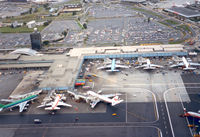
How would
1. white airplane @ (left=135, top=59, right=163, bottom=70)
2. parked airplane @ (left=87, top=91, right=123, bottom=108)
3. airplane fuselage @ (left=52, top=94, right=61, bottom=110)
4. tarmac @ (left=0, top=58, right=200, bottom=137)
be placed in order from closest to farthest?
tarmac @ (left=0, top=58, right=200, bottom=137)
parked airplane @ (left=87, top=91, right=123, bottom=108)
airplane fuselage @ (left=52, top=94, right=61, bottom=110)
white airplane @ (left=135, top=59, right=163, bottom=70)

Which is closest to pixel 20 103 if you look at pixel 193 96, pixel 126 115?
pixel 126 115

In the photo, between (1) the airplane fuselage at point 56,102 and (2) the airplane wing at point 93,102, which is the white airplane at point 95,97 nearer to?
(2) the airplane wing at point 93,102

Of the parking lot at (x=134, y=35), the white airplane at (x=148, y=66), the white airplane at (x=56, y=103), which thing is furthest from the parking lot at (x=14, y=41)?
the white airplane at (x=148, y=66)

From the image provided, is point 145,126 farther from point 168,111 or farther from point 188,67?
point 188,67

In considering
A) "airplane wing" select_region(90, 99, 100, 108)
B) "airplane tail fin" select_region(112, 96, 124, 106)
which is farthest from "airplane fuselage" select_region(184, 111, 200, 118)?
"airplane wing" select_region(90, 99, 100, 108)

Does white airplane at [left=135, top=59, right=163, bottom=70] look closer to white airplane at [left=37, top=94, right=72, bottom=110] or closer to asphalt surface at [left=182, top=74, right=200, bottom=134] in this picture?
asphalt surface at [left=182, top=74, right=200, bottom=134]

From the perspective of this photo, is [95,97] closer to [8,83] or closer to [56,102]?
[56,102]

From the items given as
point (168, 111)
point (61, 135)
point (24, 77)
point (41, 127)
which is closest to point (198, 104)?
point (168, 111)

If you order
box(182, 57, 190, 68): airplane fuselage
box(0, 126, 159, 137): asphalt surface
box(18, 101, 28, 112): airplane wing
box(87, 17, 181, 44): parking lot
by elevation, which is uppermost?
box(87, 17, 181, 44): parking lot
